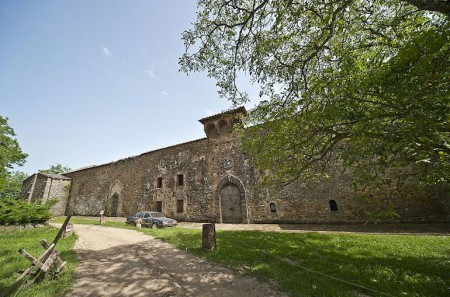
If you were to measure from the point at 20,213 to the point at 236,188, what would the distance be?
47.7 feet

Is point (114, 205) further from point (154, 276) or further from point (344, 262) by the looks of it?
Answer: point (344, 262)

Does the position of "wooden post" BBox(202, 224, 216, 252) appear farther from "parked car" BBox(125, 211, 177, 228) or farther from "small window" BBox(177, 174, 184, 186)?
"small window" BBox(177, 174, 184, 186)

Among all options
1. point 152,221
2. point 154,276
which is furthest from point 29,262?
point 152,221

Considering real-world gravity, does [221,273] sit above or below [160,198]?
below

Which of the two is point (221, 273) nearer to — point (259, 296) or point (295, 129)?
point (259, 296)

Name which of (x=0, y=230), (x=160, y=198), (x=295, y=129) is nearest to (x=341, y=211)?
(x=295, y=129)

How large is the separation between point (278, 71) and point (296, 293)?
20.4 feet

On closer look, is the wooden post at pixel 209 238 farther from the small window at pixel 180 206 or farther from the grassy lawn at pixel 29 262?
the small window at pixel 180 206

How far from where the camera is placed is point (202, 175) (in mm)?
18328

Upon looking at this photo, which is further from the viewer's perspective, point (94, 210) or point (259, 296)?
point (94, 210)

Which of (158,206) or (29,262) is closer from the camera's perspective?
(29,262)

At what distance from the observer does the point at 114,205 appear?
23438mm

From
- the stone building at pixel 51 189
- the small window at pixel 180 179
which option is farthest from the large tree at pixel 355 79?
the stone building at pixel 51 189

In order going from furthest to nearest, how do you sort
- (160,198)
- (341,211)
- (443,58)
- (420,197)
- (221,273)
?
(160,198) < (341,211) < (420,197) < (221,273) < (443,58)
